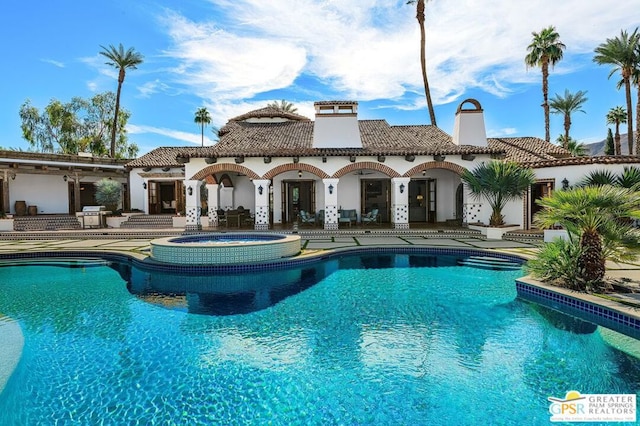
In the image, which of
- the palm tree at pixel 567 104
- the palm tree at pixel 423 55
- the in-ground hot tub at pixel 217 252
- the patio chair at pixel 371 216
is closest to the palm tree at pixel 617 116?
the palm tree at pixel 567 104

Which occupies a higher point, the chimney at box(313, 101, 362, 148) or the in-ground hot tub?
the chimney at box(313, 101, 362, 148)

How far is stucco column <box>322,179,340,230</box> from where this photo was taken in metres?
17.2

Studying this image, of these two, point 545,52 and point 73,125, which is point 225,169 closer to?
point 545,52

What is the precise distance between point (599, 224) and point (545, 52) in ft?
91.4

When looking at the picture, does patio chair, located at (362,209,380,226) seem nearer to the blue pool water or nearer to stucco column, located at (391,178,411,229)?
stucco column, located at (391,178,411,229)

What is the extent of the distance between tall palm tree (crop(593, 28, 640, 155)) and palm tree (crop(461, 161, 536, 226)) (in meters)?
14.9

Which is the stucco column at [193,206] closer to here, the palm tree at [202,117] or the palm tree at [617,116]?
the palm tree at [202,117]

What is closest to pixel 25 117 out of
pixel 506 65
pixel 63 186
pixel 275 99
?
pixel 63 186

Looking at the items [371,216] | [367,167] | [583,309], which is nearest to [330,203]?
[371,216]

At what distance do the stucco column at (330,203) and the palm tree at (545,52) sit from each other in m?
23.0

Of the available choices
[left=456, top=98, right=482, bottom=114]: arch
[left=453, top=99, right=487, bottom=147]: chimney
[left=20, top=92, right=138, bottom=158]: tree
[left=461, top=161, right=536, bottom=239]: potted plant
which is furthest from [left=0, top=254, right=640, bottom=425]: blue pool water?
[left=20, top=92, right=138, bottom=158]: tree

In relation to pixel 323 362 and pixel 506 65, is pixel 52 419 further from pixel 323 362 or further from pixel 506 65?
pixel 506 65

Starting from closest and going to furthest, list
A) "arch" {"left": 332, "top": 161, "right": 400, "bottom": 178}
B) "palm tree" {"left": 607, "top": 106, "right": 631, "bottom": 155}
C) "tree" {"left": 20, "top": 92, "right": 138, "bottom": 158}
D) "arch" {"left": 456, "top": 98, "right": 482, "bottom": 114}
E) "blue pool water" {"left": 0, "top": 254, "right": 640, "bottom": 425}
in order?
"blue pool water" {"left": 0, "top": 254, "right": 640, "bottom": 425} < "arch" {"left": 332, "top": 161, "right": 400, "bottom": 178} < "arch" {"left": 456, "top": 98, "right": 482, "bottom": 114} < "palm tree" {"left": 607, "top": 106, "right": 631, "bottom": 155} < "tree" {"left": 20, "top": 92, "right": 138, "bottom": 158}

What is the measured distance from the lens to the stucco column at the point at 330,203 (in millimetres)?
17219
